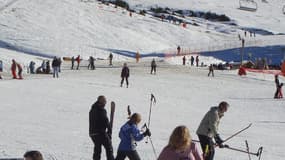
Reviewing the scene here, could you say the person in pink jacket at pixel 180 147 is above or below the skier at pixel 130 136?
above

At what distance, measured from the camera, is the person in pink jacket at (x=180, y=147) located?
250 inches

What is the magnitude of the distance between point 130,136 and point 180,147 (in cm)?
324

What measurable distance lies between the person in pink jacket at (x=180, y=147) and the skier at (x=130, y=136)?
8.04ft

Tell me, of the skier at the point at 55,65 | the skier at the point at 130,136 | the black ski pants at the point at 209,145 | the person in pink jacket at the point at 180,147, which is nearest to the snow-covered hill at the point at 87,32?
the skier at the point at 55,65

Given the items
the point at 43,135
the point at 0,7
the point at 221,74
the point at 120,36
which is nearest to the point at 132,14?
the point at 120,36

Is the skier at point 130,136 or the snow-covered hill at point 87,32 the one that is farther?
the snow-covered hill at point 87,32

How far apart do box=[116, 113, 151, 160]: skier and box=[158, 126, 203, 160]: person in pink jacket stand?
2.45m

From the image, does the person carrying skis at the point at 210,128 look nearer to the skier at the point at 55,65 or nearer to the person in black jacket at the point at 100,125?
the person in black jacket at the point at 100,125

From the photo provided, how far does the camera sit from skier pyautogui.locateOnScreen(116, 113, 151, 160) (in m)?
9.52

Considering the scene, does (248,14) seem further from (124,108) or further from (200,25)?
(124,108)

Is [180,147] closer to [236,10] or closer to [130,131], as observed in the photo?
[130,131]

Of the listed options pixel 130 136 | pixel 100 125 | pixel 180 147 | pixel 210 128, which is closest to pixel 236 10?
pixel 210 128

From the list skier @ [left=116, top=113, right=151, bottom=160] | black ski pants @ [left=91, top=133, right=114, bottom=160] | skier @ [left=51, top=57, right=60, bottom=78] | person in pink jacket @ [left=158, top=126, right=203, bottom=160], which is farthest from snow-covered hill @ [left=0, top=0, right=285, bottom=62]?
person in pink jacket @ [left=158, top=126, right=203, bottom=160]

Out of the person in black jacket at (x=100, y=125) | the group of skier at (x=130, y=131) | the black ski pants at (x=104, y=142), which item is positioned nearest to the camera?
the group of skier at (x=130, y=131)
